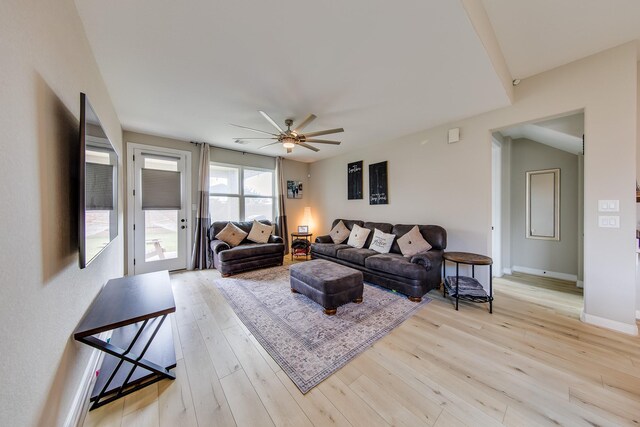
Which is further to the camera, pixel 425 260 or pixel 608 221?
pixel 425 260

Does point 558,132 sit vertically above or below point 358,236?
above

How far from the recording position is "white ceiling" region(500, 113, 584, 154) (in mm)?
2840

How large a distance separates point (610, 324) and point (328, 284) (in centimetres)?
289

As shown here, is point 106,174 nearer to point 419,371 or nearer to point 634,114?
point 419,371

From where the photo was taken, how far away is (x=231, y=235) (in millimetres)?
4391

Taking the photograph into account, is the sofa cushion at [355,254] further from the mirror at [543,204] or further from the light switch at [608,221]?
the mirror at [543,204]

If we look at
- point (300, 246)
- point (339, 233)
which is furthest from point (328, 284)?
point (300, 246)

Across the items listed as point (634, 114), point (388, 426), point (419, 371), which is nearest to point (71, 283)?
point (388, 426)

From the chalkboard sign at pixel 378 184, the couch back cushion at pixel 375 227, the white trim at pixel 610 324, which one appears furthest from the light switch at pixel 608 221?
the chalkboard sign at pixel 378 184

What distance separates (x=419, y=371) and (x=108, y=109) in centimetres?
414

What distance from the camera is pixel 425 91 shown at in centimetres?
259

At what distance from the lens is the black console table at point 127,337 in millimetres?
1421

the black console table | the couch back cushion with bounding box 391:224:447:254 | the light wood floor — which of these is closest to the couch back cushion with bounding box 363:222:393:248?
the couch back cushion with bounding box 391:224:447:254

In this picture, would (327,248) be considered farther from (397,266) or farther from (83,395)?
(83,395)
